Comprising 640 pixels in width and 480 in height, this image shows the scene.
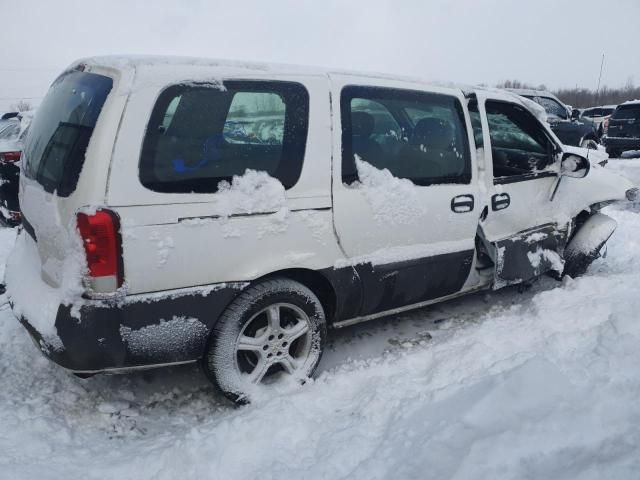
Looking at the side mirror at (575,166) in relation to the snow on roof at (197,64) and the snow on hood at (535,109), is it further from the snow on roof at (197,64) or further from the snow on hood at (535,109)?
the snow on roof at (197,64)

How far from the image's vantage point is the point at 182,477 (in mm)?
2225

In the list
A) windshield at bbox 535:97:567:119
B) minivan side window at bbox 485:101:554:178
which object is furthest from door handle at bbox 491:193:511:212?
windshield at bbox 535:97:567:119

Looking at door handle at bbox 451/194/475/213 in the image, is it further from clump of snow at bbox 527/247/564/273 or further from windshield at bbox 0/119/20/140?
windshield at bbox 0/119/20/140

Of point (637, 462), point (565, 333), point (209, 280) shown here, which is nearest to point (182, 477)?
point (209, 280)

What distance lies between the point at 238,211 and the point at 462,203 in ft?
5.46

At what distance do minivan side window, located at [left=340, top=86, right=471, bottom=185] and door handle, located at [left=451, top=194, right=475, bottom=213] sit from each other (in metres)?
0.12

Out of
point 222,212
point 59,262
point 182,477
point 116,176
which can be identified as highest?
point 116,176

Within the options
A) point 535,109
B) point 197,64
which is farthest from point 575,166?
point 197,64

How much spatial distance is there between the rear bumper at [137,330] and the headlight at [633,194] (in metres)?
3.77

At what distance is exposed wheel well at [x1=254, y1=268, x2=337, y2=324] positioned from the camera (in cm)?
282

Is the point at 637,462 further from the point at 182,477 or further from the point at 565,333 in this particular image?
the point at 182,477

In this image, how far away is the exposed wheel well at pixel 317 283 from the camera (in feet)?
9.25

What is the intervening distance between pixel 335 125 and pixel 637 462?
2.11 metres

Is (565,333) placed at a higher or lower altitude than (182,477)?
higher
